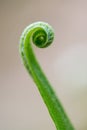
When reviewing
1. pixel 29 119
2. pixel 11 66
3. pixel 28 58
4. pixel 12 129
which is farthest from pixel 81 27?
pixel 28 58

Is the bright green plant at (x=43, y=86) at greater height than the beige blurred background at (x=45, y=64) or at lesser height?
lesser

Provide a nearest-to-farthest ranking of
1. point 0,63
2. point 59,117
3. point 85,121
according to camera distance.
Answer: point 59,117 < point 85,121 < point 0,63

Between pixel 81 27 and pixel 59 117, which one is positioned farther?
pixel 81 27

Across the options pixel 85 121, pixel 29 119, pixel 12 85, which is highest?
pixel 12 85

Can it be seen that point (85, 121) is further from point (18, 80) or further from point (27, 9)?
point (27, 9)

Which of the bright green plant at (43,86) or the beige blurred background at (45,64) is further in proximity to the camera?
the beige blurred background at (45,64)

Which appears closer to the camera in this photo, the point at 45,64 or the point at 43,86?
the point at 43,86

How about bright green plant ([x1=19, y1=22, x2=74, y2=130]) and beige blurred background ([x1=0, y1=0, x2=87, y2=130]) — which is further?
beige blurred background ([x1=0, y1=0, x2=87, y2=130])

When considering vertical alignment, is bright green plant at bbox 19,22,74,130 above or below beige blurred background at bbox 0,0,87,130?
below
